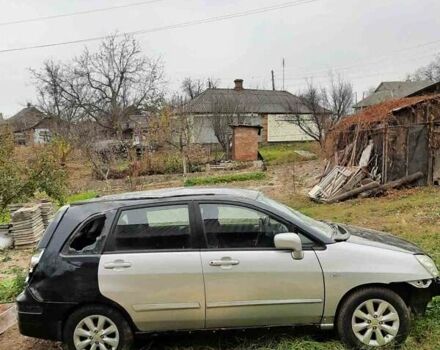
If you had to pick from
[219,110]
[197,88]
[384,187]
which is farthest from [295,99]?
[384,187]

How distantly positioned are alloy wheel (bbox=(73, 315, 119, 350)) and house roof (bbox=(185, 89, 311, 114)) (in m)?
29.5

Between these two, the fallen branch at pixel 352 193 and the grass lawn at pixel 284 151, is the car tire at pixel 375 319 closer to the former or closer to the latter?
the fallen branch at pixel 352 193

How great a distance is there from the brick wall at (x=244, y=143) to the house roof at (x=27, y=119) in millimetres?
33331

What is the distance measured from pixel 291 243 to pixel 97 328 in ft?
6.33

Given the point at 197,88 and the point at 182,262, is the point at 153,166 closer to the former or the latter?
the point at 182,262

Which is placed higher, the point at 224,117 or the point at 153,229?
the point at 224,117

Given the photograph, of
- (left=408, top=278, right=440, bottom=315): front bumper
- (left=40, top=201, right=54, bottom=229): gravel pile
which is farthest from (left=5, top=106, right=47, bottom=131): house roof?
(left=408, top=278, right=440, bottom=315): front bumper

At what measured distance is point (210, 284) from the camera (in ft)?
12.7

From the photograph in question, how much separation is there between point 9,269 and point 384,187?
36.0 feet

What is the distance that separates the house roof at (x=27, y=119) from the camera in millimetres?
54691

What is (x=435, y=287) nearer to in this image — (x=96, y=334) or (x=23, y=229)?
(x=96, y=334)

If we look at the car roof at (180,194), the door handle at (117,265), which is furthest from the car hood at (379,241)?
the door handle at (117,265)

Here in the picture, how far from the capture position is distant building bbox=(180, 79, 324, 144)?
35.1 m

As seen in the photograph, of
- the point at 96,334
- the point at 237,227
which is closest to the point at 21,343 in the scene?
the point at 96,334
